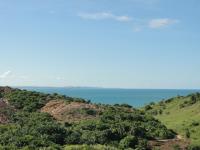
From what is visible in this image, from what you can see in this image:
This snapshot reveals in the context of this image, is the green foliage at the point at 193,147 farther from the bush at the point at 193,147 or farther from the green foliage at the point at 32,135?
the green foliage at the point at 32,135

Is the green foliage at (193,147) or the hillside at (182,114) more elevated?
the hillside at (182,114)

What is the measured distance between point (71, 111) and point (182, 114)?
24.6 m

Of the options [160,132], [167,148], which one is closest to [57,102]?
[160,132]

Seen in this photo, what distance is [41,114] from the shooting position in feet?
146

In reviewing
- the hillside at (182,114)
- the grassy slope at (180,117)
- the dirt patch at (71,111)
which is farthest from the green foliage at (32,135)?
the hillside at (182,114)

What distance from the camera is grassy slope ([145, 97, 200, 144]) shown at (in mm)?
50812

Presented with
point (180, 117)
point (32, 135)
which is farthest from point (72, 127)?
point (180, 117)

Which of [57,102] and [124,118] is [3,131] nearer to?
[124,118]

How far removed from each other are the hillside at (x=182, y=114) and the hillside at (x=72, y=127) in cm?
534

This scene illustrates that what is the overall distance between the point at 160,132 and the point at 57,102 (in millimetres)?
14673

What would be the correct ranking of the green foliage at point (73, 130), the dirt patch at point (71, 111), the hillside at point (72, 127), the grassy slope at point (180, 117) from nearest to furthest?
the green foliage at point (73, 130) → the hillside at point (72, 127) → the dirt patch at point (71, 111) → the grassy slope at point (180, 117)

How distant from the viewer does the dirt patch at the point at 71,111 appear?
45562 mm

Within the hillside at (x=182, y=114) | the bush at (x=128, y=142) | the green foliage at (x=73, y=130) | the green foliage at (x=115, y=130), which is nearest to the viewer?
the green foliage at (x=73, y=130)

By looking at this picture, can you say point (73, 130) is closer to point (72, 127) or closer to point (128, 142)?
point (72, 127)
